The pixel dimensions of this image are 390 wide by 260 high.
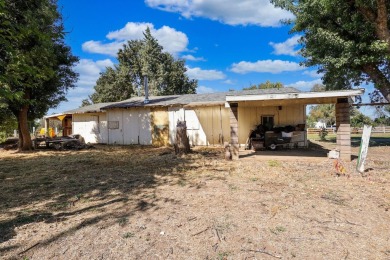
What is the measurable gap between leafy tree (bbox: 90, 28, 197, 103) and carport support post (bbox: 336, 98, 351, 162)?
2698 cm

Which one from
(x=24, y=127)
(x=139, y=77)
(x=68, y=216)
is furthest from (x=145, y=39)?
(x=68, y=216)

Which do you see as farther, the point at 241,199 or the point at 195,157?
the point at 195,157

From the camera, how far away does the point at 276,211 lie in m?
4.77

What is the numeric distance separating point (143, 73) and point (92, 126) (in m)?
15.6

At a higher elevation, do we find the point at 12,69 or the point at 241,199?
the point at 12,69

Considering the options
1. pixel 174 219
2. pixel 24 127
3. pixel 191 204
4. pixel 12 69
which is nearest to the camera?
pixel 174 219

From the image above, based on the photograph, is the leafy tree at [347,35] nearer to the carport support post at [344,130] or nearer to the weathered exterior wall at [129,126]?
the carport support post at [344,130]

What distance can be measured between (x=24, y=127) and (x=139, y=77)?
2364cm

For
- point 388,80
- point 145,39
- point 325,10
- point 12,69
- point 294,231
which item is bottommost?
point 294,231

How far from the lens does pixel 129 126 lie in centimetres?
1873

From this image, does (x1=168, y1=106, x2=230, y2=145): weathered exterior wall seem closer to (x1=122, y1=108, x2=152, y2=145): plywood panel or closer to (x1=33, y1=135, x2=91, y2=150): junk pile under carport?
(x1=122, y1=108, x2=152, y2=145): plywood panel

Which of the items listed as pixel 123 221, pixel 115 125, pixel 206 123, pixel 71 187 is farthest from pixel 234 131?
pixel 115 125

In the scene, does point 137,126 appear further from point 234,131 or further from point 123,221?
point 123,221

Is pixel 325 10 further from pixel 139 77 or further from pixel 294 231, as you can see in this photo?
pixel 139 77
